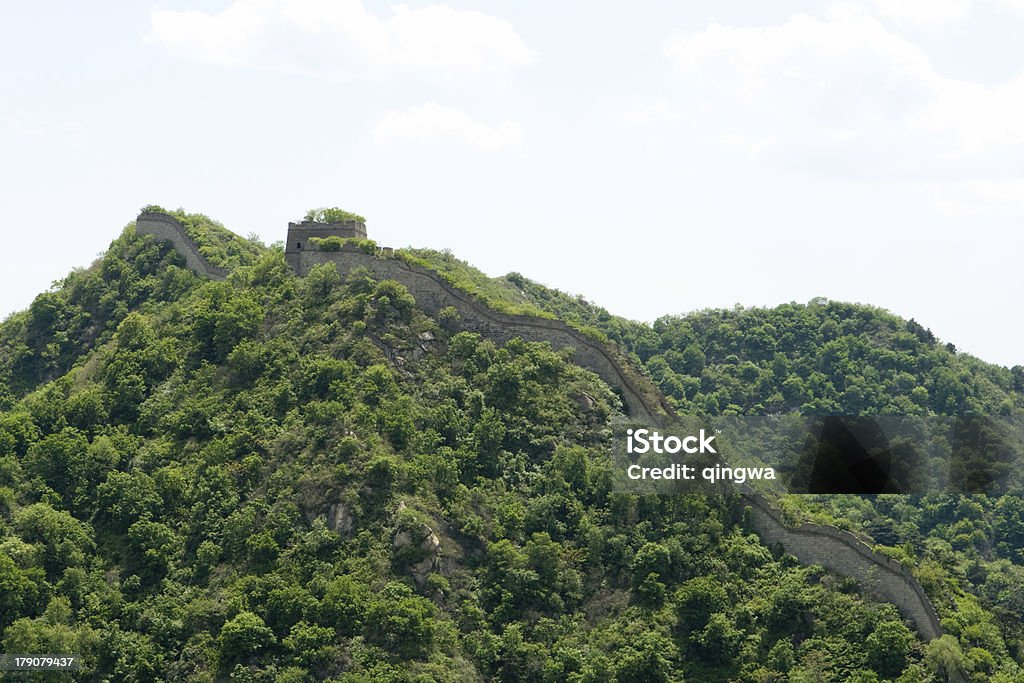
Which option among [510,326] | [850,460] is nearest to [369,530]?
[510,326]

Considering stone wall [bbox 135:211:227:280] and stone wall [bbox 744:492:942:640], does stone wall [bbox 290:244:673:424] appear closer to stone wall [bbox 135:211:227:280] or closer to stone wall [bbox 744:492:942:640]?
stone wall [bbox 744:492:942:640]

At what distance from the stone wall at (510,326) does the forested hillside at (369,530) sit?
1.13 m

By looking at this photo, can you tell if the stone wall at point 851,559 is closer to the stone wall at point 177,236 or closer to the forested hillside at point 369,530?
the forested hillside at point 369,530

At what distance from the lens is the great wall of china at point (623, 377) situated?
79.4 meters

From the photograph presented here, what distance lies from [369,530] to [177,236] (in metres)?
33.1

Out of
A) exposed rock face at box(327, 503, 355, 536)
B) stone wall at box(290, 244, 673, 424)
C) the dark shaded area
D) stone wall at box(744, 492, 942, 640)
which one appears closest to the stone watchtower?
stone wall at box(290, 244, 673, 424)

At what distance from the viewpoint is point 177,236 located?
109875mm

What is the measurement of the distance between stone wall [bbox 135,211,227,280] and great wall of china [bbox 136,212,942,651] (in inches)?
3.4

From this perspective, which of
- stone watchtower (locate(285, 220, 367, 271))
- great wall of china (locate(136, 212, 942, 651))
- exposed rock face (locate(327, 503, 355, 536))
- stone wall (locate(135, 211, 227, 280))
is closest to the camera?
great wall of china (locate(136, 212, 942, 651))

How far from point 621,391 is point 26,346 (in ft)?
113

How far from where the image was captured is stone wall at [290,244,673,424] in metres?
92.1

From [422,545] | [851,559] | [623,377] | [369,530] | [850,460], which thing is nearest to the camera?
[851,559]

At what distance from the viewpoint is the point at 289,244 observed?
100m

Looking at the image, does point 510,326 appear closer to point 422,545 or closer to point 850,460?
point 422,545
